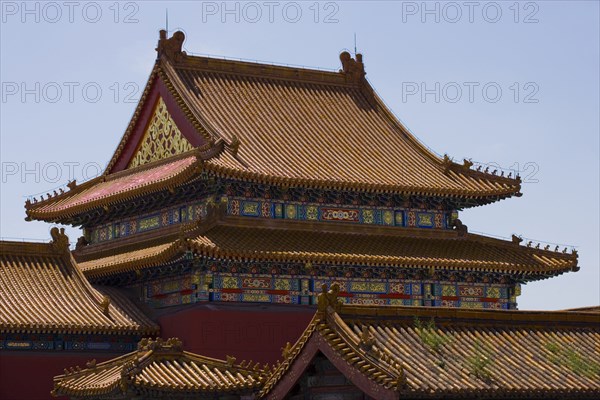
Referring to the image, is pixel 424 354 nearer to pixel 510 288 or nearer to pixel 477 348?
pixel 477 348

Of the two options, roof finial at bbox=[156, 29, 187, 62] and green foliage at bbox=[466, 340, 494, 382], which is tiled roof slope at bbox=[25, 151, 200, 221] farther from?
green foliage at bbox=[466, 340, 494, 382]

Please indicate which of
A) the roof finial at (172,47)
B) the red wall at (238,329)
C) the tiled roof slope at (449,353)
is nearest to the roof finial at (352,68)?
the roof finial at (172,47)

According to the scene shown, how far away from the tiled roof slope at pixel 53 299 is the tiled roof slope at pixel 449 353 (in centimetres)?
1165

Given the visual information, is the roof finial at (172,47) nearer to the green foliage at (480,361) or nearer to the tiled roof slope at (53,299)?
the tiled roof slope at (53,299)

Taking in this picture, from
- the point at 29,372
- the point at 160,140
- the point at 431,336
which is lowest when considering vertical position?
the point at 29,372

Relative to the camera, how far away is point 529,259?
45.2 metres

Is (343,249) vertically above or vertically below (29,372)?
above

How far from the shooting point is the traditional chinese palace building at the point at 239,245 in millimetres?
38312

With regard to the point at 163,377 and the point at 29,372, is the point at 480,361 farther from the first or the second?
the point at 29,372

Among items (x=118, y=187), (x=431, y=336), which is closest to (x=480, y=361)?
(x=431, y=336)

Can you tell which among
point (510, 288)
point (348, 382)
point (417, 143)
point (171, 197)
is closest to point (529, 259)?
point (510, 288)

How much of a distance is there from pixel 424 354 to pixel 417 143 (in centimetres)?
2193

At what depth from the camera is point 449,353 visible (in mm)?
27969

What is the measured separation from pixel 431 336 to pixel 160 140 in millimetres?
20496
